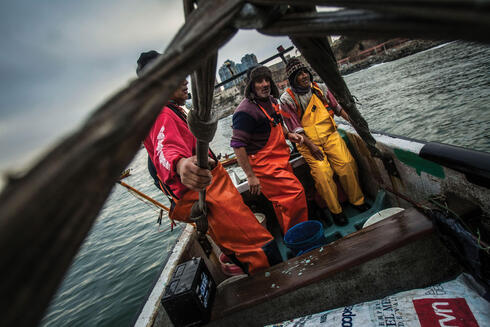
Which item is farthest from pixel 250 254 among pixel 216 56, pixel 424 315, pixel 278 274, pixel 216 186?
pixel 216 56

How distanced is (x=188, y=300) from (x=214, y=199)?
0.78 m

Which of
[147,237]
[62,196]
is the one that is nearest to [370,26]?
[62,196]

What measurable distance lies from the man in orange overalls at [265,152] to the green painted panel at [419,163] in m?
1.12

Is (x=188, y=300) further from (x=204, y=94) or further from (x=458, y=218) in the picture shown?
(x=458, y=218)

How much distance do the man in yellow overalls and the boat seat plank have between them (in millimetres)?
1412

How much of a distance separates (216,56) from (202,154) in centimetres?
57

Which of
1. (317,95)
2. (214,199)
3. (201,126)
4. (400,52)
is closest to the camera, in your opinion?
(201,126)

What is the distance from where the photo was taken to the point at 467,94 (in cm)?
817

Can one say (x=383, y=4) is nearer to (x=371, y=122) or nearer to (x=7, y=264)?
(x=7, y=264)

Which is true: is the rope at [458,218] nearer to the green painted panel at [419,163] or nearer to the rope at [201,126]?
the green painted panel at [419,163]

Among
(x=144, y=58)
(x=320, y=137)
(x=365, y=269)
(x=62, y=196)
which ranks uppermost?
(x=144, y=58)

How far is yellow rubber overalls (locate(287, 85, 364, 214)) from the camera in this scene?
3174 mm

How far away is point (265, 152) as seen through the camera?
3.01 m

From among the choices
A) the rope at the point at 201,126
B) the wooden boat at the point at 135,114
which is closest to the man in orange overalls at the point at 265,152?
the wooden boat at the point at 135,114
